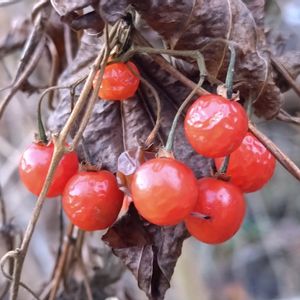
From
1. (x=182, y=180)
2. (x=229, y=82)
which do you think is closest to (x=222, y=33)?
(x=229, y=82)

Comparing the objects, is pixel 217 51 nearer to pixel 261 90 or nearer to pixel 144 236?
pixel 261 90

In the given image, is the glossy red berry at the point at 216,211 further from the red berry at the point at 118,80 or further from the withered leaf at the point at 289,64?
the withered leaf at the point at 289,64

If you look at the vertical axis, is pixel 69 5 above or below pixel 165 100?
above

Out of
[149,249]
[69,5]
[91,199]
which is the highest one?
[69,5]

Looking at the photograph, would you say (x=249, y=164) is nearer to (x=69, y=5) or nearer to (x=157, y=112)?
(x=157, y=112)

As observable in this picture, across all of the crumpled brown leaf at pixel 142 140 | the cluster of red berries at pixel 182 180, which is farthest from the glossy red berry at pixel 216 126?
the crumpled brown leaf at pixel 142 140

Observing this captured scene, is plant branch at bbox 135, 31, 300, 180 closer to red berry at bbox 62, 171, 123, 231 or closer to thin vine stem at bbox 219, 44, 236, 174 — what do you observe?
thin vine stem at bbox 219, 44, 236, 174
